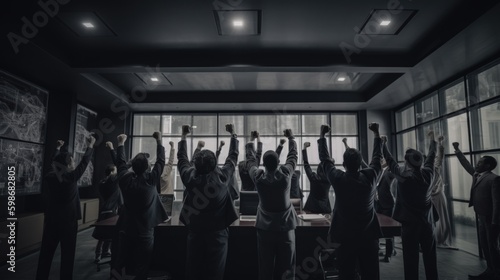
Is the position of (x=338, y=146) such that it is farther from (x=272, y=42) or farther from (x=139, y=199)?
(x=139, y=199)

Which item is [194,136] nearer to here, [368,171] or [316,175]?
[316,175]

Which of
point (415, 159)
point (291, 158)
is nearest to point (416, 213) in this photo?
point (415, 159)

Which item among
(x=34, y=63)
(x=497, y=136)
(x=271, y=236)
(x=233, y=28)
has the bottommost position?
(x=271, y=236)

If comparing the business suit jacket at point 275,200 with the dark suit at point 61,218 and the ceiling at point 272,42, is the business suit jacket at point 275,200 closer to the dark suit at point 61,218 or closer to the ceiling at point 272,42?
the dark suit at point 61,218

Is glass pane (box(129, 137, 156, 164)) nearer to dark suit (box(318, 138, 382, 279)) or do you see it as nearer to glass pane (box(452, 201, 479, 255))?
dark suit (box(318, 138, 382, 279))

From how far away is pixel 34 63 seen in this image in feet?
14.4

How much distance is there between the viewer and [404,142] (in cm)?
723

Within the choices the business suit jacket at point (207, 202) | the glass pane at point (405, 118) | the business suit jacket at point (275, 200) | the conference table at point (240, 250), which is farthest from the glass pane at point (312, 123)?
the business suit jacket at point (207, 202)

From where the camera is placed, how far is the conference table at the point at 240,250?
3.04 m

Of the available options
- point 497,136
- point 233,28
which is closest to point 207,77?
point 233,28

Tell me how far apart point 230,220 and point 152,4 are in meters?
2.71

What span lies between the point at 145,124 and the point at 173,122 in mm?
853

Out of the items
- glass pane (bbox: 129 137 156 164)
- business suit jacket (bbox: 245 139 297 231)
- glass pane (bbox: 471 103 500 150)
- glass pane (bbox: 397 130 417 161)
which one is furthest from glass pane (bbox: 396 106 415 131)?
glass pane (bbox: 129 137 156 164)

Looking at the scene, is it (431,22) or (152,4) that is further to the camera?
(431,22)
